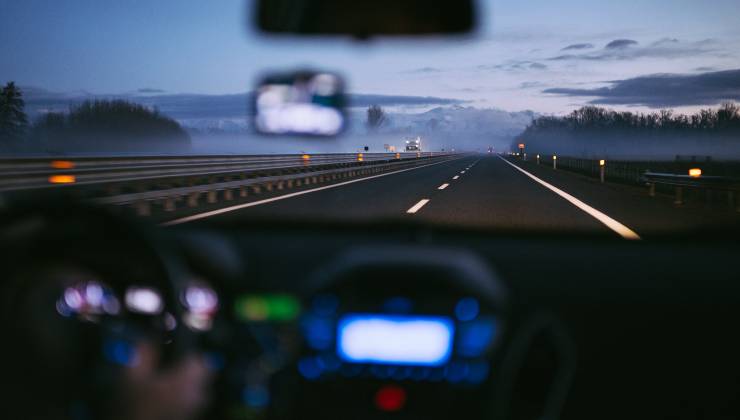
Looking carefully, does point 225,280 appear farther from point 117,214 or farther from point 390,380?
point 390,380

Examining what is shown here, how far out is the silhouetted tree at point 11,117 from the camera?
4457 mm

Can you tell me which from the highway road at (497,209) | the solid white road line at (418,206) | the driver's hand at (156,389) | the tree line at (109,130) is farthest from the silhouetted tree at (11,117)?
the solid white road line at (418,206)

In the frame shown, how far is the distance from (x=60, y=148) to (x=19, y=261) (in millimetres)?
1759

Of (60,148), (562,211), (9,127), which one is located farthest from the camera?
(562,211)

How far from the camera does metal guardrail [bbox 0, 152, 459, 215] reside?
23.9ft

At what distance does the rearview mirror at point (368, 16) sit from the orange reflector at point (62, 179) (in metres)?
5.23

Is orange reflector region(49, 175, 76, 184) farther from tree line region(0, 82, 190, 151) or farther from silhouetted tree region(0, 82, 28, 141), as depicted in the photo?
tree line region(0, 82, 190, 151)

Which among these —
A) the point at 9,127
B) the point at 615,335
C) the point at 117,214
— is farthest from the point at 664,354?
the point at 9,127

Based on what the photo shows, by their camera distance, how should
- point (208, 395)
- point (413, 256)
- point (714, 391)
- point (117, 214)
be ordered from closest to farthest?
point (117, 214) → point (208, 395) → point (413, 256) → point (714, 391)

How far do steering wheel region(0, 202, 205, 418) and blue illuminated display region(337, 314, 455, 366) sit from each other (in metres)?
0.66

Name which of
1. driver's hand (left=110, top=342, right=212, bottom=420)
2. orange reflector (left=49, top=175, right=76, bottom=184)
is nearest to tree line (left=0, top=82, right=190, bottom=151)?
driver's hand (left=110, top=342, right=212, bottom=420)

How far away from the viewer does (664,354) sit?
3887mm

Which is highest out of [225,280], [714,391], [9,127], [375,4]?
[375,4]

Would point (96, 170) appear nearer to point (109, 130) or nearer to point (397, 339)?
point (109, 130)
